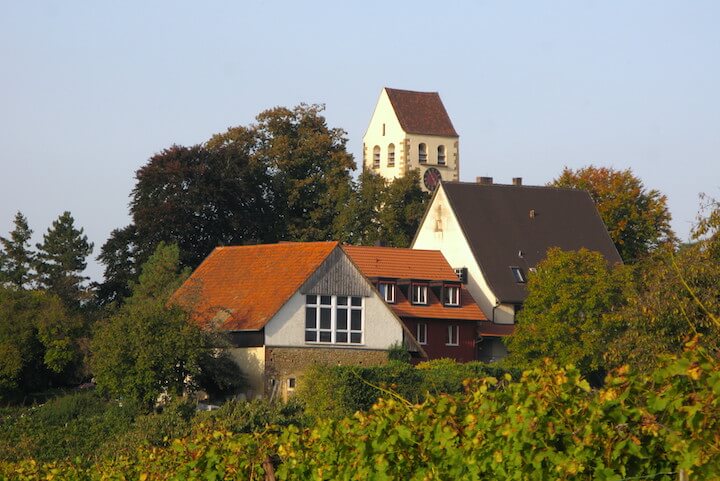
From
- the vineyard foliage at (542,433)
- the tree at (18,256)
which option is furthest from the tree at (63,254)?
the vineyard foliage at (542,433)

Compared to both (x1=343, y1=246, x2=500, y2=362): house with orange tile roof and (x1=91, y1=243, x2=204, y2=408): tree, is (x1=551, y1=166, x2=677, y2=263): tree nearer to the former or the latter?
(x1=343, y1=246, x2=500, y2=362): house with orange tile roof

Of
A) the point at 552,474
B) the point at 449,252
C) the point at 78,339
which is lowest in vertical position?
the point at 552,474

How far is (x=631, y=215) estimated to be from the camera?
7031 cm

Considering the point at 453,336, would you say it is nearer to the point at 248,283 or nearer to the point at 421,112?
the point at 248,283

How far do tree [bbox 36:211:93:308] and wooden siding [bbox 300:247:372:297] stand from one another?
63.4 feet

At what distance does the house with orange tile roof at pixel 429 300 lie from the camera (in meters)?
55.5

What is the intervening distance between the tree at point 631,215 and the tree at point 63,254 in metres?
23.4

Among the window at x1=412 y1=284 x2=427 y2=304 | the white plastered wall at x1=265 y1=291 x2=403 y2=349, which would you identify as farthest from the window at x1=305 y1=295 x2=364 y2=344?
the window at x1=412 y1=284 x2=427 y2=304

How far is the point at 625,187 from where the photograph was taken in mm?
71250

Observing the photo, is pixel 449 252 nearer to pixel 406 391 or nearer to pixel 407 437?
pixel 406 391

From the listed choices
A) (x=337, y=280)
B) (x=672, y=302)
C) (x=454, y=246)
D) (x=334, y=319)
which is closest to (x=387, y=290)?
(x=337, y=280)

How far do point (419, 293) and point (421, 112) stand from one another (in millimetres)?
43296

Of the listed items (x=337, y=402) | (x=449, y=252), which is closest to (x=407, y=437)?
(x=337, y=402)

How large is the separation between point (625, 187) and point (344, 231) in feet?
43.8
